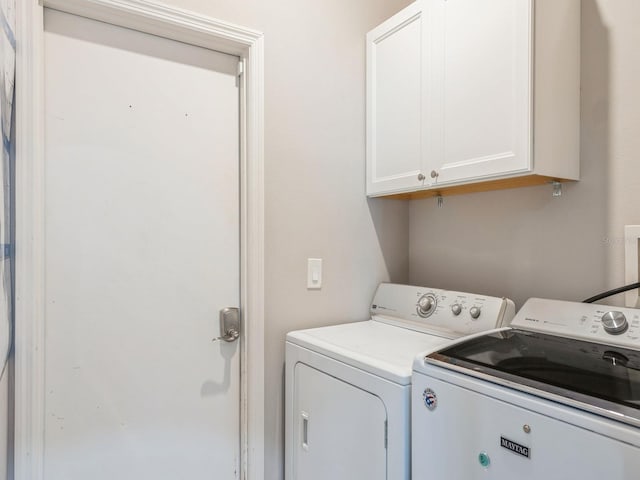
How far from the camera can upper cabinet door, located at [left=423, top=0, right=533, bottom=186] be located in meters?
1.26

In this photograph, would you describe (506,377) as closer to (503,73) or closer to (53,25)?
(503,73)

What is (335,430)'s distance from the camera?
4.48 feet

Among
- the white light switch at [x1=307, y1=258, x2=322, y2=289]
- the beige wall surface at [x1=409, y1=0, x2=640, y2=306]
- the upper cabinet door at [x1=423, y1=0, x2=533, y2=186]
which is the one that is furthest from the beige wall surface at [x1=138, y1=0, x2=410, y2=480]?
the beige wall surface at [x1=409, y1=0, x2=640, y2=306]

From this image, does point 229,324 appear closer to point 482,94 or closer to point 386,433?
point 386,433

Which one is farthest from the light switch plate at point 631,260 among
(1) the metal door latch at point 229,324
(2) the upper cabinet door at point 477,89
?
(1) the metal door latch at point 229,324

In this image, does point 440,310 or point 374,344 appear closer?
point 374,344

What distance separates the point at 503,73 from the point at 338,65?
781 millimetres

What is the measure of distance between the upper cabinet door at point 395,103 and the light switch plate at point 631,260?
27.8 inches

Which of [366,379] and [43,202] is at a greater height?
[43,202]

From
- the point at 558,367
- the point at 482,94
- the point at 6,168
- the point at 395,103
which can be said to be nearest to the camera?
the point at 558,367

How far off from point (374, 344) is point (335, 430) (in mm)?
324

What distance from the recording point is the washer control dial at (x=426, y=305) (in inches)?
64.9

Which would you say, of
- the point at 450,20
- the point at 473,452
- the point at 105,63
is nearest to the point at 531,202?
the point at 450,20

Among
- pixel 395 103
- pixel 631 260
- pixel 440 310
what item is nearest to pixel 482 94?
pixel 395 103
